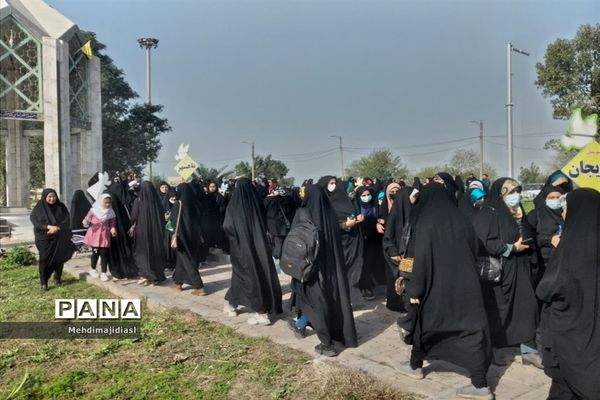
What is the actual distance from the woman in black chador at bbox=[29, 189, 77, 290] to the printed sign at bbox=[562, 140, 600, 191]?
6.45 meters

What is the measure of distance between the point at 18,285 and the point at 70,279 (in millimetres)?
720

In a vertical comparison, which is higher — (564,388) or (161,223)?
(161,223)

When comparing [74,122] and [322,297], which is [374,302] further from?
[74,122]

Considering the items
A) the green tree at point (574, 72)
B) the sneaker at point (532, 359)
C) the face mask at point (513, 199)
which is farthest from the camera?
the green tree at point (574, 72)

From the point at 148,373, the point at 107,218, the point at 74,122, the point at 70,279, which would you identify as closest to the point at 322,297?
the point at 148,373

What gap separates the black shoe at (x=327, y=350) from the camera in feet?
14.1

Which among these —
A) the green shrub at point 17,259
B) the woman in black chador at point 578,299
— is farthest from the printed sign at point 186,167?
the woman in black chador at point 578,299

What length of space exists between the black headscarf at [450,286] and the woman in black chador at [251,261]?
2.17m

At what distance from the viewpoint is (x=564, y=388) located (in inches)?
117

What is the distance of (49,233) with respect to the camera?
7.21m

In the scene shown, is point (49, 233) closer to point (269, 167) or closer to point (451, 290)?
point (451, 290)

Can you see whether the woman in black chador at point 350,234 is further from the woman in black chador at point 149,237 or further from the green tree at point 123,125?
the green tree at point 123,125

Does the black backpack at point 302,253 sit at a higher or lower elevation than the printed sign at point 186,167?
lower

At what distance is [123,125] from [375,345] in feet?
78.3
